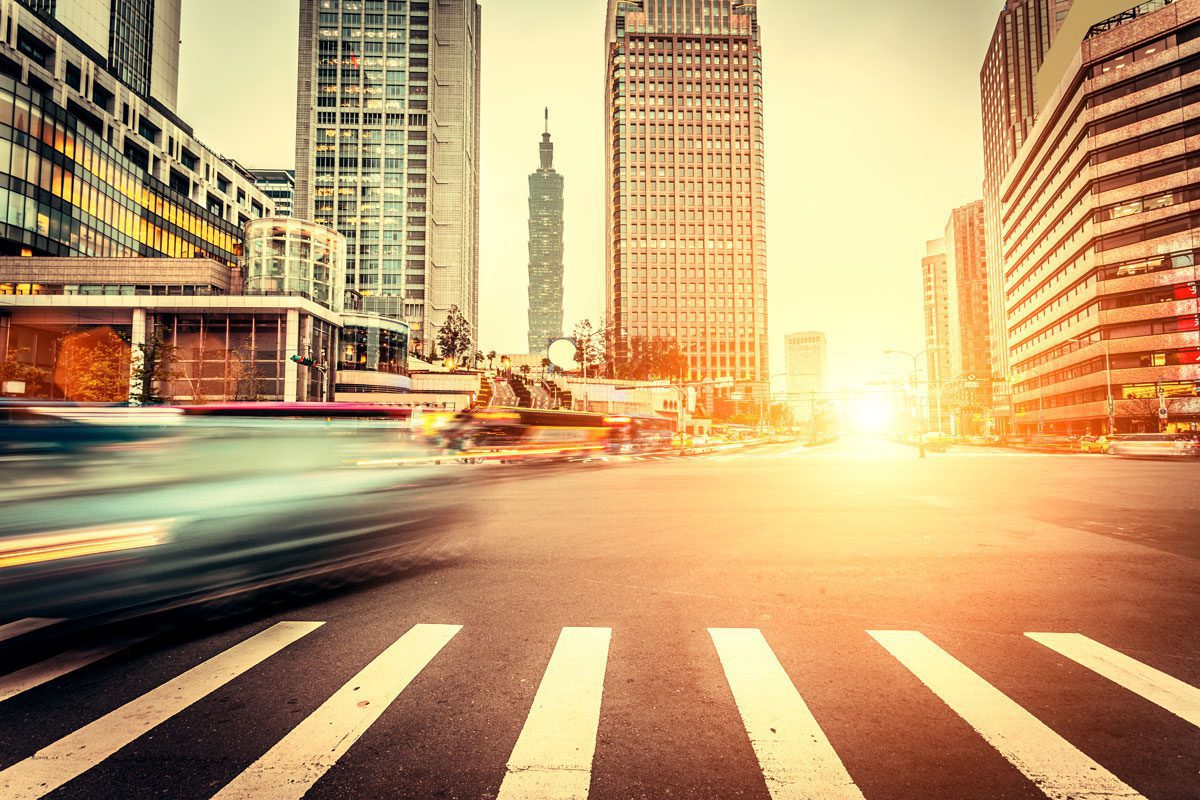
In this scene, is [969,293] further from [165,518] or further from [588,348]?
[165,518]

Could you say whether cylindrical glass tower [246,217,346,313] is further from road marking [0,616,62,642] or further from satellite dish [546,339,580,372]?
road marking [0,616,62,642]

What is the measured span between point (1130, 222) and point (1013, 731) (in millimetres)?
77028

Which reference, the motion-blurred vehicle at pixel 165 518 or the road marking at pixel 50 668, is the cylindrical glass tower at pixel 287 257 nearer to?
the motion-blurred vehicle at pixel 165 518

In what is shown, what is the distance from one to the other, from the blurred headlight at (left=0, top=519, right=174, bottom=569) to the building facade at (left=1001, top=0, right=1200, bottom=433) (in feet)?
215

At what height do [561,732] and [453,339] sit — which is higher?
[453,339]

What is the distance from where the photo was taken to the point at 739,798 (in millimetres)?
2533

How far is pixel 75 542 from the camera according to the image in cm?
686

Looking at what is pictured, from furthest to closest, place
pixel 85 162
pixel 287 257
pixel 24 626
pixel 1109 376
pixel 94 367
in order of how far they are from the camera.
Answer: pixel 85 162, pixel 287 257, pixel 1109 376, pixel 94 367, pixel 24 626

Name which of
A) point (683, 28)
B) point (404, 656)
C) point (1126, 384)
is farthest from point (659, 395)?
point (683, 28)

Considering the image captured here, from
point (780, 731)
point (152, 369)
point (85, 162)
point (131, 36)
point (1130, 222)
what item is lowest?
point (780, 731)

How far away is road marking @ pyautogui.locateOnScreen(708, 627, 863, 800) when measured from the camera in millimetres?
2614

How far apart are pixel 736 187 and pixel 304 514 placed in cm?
14988

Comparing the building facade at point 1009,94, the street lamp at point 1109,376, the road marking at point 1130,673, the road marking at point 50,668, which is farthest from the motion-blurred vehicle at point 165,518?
the building facade at point 1009,94

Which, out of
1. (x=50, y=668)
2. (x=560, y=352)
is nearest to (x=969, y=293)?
(x=560, y=352)
